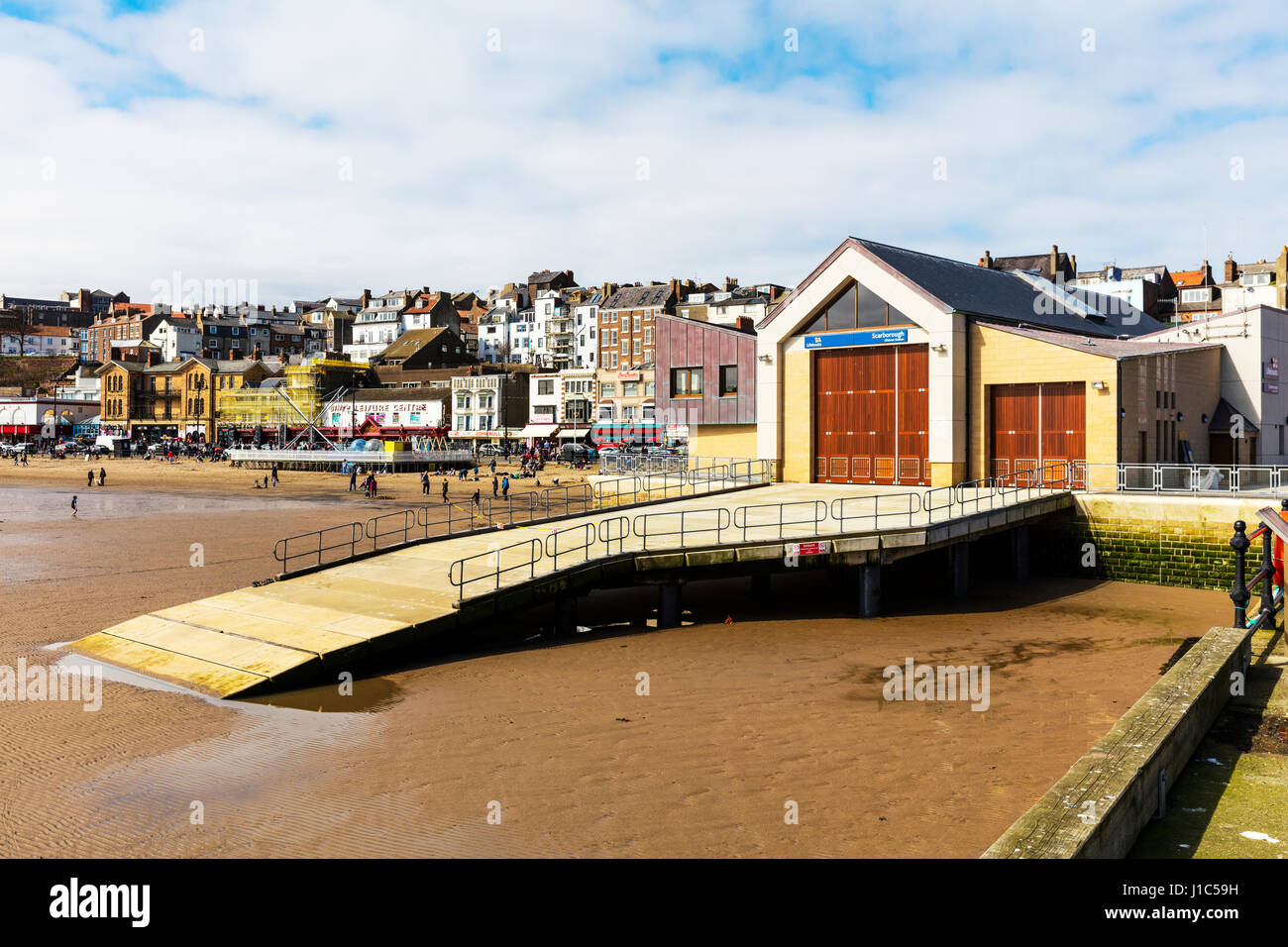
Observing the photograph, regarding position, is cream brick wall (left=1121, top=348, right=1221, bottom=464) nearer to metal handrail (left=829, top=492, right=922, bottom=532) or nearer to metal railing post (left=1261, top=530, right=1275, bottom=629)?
metal handrail (left=829, top=492, right=922, bottom=532)

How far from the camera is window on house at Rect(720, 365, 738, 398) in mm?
38969

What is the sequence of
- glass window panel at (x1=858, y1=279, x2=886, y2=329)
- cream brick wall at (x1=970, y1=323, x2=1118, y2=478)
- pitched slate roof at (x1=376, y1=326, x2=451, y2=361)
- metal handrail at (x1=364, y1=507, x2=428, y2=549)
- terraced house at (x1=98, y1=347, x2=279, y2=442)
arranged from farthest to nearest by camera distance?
terraced house at (x1=98, y1=347, x2=279, y2=442), pitched slate roof at (x1=376, y1=326, x2=451, y2=361), glass window panel at (x1=858, y1=279, x2=886, y2=329), cream brick wall at (x1=970, y1=323, x2=1118, y2=478), metal handrail at (x1=364, y1=507, x2=428, y2=549)

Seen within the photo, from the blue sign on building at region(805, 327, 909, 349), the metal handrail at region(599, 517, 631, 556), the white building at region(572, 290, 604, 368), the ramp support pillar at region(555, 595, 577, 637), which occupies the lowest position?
the ramp support pillar at region(555, 595, 577, 637)

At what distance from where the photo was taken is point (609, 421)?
8900 cm

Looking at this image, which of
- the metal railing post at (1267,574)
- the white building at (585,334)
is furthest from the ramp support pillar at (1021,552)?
the white building at (585,334)

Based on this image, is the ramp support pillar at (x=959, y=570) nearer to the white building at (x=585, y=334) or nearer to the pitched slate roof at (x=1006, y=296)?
the pitched slate roof at (x=1006, y=296)

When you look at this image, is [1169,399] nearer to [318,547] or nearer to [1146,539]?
[1146,539]

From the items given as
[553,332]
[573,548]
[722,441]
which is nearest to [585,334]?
[553,332]

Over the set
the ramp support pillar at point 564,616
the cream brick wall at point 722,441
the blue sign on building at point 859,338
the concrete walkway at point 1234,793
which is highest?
the blue sign on building at point 859,338

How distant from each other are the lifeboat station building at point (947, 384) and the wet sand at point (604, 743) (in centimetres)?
914

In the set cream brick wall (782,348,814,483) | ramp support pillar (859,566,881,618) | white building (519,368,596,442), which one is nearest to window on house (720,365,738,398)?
cream brick wall (782,348,814,483)

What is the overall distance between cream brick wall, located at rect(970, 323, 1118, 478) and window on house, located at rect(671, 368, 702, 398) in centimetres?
1201

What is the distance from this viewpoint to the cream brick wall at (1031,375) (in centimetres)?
2886
